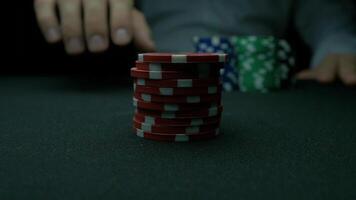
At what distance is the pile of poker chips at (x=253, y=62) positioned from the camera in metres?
2.34

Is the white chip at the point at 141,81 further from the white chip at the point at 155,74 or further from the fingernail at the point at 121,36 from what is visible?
the fingernail at the point at 121,36

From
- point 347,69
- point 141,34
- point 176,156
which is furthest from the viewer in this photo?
point 347,69

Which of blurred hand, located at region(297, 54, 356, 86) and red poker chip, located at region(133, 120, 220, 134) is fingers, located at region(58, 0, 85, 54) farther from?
blurred hand, located at region(297, 54, 356, 86)

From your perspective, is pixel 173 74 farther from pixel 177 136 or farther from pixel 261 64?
pixel 261 64

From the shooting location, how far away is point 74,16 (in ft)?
6.57

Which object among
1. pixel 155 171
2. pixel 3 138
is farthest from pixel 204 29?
pixel 155 171

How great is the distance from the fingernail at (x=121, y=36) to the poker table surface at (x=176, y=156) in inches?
13.7

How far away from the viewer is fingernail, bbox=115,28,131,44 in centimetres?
197

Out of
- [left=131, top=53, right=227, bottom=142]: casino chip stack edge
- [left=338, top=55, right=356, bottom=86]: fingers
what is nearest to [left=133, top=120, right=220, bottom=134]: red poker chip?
[left=131, top=53, right=227, bottom=142]: casino chip stack edge

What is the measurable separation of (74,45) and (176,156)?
3.92 ft

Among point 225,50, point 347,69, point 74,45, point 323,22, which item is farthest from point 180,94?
point 323,22

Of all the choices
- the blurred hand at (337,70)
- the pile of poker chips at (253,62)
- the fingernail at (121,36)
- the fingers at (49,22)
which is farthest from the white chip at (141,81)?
the blurred hand at (337,70)

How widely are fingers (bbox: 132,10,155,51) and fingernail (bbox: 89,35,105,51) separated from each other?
0.31 m

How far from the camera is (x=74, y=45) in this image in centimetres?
200
